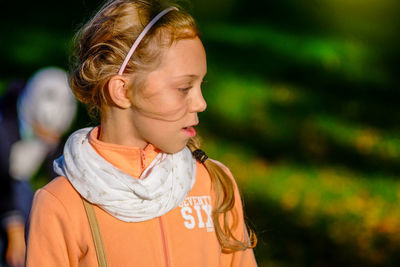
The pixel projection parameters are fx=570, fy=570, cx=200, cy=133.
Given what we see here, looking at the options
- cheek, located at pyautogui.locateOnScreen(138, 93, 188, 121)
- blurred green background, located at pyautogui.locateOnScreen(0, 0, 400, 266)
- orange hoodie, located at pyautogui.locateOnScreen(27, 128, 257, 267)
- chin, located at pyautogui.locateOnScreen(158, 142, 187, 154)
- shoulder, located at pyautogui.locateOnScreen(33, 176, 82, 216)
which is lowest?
blurred green background, located at pyautogui.locateOnScreen(0, 0, 400, 266)

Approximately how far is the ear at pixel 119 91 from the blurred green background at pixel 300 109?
7.62ft

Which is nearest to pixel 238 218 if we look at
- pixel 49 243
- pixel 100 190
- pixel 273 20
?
pixel 100 190

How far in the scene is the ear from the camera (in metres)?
1.73

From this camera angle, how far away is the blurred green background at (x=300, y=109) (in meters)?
4.16

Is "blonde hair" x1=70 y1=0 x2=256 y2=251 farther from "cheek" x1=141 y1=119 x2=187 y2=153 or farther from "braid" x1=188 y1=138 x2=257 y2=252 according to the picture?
"cheek" x1=141 y1=119 x2=187 y2=153

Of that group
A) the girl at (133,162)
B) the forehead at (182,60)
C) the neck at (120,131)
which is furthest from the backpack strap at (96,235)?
the forehead at (182,60)

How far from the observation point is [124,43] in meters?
1.69

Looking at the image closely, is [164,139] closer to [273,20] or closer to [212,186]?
[212,186]

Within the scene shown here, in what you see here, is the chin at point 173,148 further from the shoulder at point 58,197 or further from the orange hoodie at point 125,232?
the shoulder at point 58,197

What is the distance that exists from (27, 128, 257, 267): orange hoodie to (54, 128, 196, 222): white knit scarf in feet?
0.12

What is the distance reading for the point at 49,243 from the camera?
5.38ft

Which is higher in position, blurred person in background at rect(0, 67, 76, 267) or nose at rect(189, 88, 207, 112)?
nose at rect(189, 88, 207, 112)

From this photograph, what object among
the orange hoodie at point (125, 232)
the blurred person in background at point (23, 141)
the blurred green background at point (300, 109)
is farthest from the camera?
the blurred green background at point (300, 109)

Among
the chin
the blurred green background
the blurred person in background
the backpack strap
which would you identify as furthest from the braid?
the blurred green background
